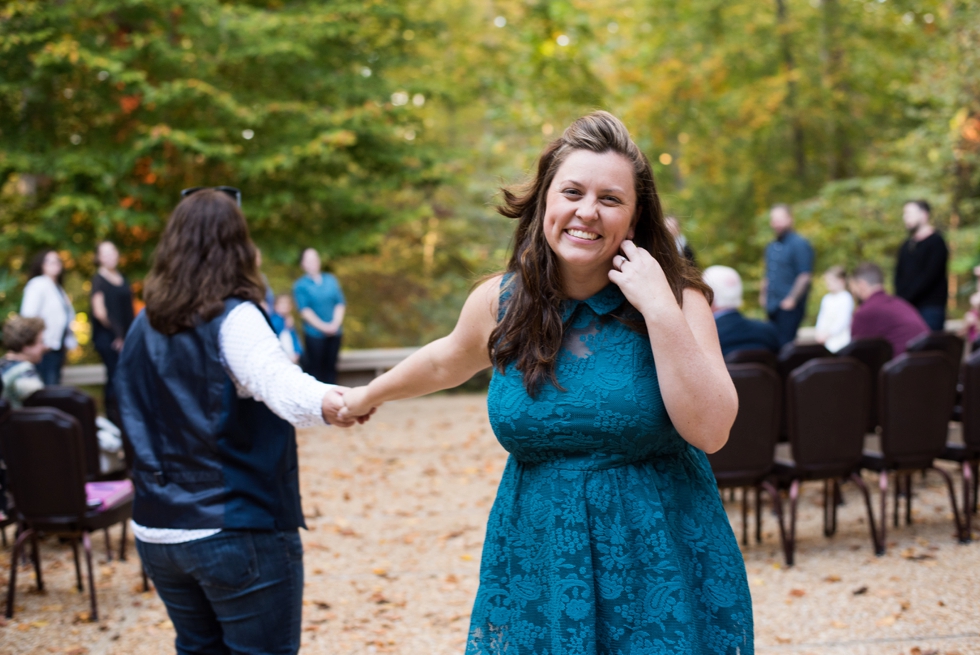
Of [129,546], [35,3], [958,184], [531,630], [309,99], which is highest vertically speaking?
[35,3]

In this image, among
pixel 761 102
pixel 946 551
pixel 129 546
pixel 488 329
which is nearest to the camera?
pixel 488 329

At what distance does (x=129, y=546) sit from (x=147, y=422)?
13.8 feet

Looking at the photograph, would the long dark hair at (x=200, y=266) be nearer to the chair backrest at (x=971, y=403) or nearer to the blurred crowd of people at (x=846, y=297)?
the blurred crowd of people at (x=846, y=297)

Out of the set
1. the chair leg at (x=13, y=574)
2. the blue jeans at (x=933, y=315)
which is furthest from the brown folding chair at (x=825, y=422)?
the chair leg at (x=13, y=574)

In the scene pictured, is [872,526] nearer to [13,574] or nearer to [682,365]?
[682,365]

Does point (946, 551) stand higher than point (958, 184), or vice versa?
point (958, 184)

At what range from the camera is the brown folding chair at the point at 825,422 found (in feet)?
17.1

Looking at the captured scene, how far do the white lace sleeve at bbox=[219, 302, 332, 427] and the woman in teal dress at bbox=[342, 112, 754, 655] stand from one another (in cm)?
67

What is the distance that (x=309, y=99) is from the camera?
41.9ft

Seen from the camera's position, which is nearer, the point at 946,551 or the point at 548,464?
the point at 548,464

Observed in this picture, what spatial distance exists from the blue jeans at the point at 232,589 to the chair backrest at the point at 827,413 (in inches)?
141

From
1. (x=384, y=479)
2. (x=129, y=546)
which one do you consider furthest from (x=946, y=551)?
(x=129, y=546)

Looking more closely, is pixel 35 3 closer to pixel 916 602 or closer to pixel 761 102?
pixel 916 602

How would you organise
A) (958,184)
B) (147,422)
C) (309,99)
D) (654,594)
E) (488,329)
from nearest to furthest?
(654,594) → (488,329) → (147,422) → (309,99) → (958,184)
